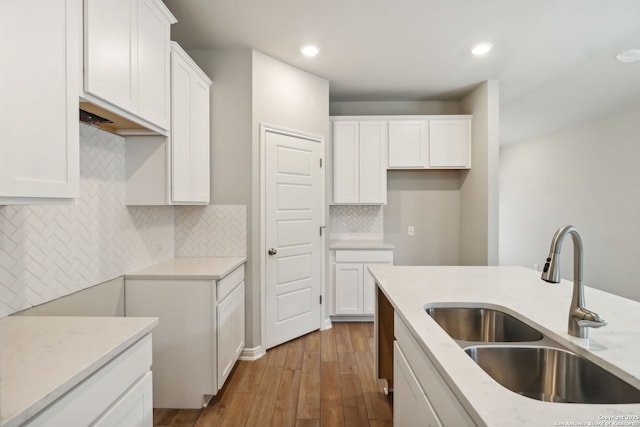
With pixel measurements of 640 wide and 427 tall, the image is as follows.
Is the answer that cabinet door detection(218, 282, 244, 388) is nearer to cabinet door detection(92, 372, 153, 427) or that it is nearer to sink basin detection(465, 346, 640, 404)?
cabinet door detection(92, 372, 153, 427)


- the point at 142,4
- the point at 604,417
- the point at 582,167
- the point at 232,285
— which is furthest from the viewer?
the point at 582,167

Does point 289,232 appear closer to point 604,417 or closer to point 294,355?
point 294,355

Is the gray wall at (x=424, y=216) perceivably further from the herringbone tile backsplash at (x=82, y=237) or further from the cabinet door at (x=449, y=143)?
the herringbone tile backsplash at (x=82, y=237)

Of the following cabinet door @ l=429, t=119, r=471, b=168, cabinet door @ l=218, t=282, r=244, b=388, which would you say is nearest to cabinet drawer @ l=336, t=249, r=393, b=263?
cabinet door @ l=429, t=119, r=471, b=168

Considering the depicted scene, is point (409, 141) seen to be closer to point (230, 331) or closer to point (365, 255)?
point (365, 255)

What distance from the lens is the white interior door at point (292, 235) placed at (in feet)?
9.70

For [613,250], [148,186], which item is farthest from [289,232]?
[613,250]

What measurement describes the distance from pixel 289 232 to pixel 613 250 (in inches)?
158

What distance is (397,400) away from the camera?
1.53m

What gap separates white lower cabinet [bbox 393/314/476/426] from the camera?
0.87m

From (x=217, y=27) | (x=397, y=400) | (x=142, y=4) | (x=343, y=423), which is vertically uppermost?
(x=217, y=27)

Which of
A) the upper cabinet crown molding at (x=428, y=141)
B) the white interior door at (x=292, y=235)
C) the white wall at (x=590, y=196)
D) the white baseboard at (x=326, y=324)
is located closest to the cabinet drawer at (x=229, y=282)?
the white interior door at (x=292, y=235)

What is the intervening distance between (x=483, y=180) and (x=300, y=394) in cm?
284

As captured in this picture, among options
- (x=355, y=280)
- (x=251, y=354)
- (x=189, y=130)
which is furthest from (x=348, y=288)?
(x=189, y=130)
